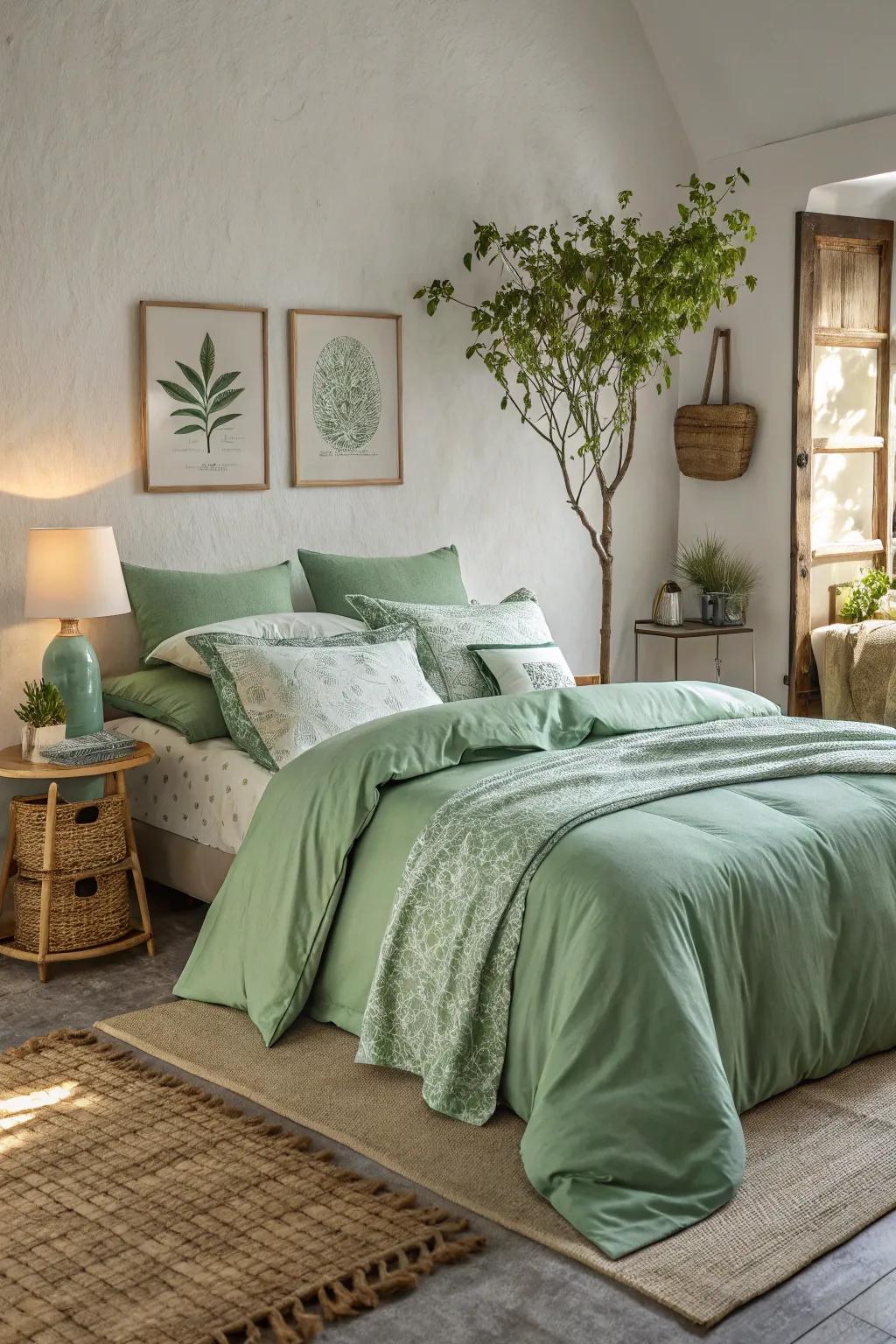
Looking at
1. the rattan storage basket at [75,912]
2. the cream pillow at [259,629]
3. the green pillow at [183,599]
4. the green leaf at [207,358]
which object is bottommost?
the rattan storage basket at [75,912]

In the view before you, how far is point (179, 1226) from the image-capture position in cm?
266

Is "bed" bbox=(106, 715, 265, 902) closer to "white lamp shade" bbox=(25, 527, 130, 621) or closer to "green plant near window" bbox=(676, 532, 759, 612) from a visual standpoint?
"white lamp shade" bbox=(25, 527, 130, 621)

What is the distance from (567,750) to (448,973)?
0.82 meters

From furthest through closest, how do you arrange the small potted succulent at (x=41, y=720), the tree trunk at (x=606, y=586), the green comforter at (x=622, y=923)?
the tree trunk at (x=606, y=586) → the small potted succulent at (x=41, y=720) → the green comforter at (x=622, y=923)

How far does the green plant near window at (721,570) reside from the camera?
6.30 meters

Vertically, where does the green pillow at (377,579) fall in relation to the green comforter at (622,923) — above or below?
above

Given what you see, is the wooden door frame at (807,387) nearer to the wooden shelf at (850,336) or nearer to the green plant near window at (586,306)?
the wooden shelf at (850,336)

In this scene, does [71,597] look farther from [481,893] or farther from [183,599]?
[481,893]

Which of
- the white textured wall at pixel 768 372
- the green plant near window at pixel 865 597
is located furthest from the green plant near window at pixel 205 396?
the green plant near window at pixel 865 597

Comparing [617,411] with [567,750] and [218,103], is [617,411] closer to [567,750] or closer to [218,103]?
[218,103]

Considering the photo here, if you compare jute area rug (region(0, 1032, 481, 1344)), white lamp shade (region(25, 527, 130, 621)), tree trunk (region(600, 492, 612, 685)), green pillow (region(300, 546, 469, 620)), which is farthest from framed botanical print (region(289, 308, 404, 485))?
jute area rug (region(0, 1032, 481, 1344))

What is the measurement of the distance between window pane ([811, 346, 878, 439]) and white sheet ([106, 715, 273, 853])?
10.5 feet

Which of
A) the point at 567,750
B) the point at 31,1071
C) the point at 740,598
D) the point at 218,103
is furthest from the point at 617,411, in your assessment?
the point at 31,1071

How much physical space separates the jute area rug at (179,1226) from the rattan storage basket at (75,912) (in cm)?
84
